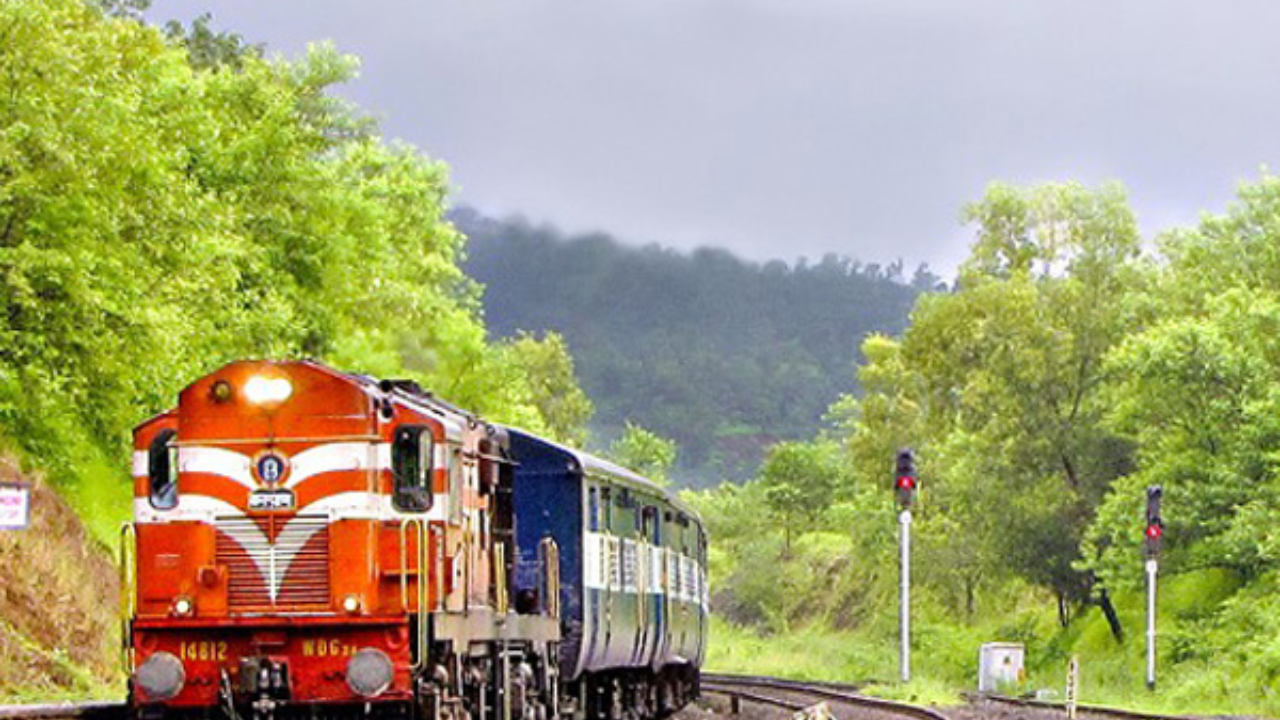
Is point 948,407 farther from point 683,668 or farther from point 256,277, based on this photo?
point 683,668

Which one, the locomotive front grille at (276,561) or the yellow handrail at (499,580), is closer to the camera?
the locomotive front grille at (276,561)

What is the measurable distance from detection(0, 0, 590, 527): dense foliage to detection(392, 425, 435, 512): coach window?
11.4m

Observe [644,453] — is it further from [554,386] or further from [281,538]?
[281,538]

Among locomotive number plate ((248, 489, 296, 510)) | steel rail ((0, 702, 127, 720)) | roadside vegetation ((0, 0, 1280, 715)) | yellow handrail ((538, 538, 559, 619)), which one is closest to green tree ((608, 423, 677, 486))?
roadside vegetation ((0, 0, 1280, 715))

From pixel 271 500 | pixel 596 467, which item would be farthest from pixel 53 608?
pixel 271 500

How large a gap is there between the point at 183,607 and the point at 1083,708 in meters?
19.6

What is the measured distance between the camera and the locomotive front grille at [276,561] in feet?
54.7

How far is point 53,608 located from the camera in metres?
28.7

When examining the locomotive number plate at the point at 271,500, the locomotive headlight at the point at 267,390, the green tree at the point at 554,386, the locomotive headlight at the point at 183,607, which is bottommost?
the locomotive headlight at the point at 183,607

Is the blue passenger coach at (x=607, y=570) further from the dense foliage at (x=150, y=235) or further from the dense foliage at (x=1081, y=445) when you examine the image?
the dense foliage at (x=1081, y=445)

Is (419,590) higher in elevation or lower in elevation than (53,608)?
higher

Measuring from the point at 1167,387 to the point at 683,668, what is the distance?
19.1 m

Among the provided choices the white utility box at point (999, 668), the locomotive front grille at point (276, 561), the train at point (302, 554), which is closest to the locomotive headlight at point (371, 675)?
the train at point (302, 554)

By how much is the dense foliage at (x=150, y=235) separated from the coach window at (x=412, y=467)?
37.3 ft
